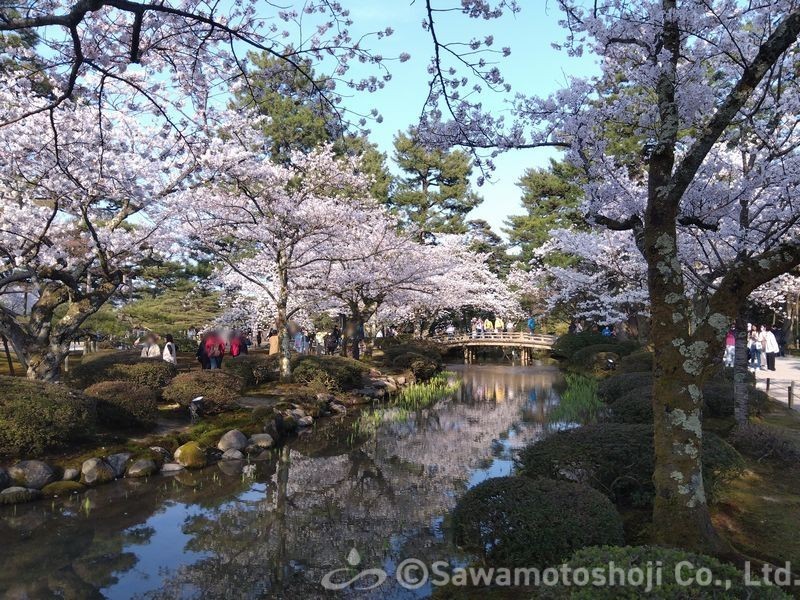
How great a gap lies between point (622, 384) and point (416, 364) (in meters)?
A: 11.6

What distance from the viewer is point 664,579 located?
2574 millimetres

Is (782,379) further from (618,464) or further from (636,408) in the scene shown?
(618,464)

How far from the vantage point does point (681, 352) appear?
3.92 m

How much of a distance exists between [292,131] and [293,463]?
20.7 meters

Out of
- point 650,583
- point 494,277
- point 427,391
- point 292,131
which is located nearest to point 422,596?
point 650,583

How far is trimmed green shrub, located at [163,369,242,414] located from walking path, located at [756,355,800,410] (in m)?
11.8

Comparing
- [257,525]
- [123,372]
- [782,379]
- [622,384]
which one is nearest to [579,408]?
[622,384]

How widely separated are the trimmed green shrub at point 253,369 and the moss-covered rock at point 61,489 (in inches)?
255

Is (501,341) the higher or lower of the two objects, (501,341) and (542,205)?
the lower

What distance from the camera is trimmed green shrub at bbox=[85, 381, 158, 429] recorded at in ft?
33.0

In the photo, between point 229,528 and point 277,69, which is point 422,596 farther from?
point 277,69

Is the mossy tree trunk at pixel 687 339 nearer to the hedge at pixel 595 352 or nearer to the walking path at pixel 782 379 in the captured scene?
the walking path at pixel 782 379

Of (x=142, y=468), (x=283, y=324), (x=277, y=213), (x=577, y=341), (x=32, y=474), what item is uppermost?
(x=277, y=213)

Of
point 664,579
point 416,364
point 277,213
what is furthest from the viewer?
point 416,364
